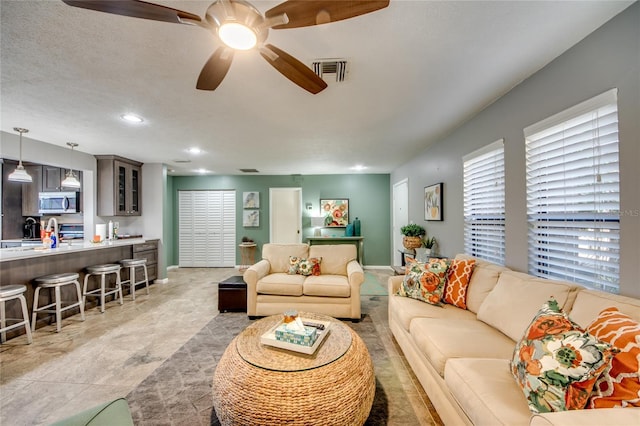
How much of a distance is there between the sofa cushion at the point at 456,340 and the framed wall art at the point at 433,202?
1924 mm

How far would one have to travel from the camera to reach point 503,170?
242cm

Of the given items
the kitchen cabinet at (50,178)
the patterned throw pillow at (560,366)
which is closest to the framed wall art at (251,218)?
the kitchen cabinet at (50,178)

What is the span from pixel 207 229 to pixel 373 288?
4.60 metres

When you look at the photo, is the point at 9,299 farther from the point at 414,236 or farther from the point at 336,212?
the point at 336,212

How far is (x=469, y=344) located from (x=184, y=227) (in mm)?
6935

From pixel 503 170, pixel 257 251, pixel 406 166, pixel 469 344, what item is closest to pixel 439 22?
pixel 503 170

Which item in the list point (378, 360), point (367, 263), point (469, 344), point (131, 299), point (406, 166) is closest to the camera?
point (469, 344)

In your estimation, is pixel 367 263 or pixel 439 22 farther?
pixel 367 263

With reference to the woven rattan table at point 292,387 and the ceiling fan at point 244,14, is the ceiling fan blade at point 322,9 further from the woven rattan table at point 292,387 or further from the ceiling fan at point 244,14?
the woven rattan table at point 292,387

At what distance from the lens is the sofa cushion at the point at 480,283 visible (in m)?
2.12

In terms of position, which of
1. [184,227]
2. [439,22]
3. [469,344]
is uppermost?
[439,22]

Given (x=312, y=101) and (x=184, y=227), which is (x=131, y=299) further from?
(x=312, y=101)

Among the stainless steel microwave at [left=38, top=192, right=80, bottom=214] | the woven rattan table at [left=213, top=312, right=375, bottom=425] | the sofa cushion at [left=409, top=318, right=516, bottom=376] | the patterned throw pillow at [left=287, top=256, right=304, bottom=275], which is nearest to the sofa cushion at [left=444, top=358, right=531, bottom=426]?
the sofa cushion at [left=409, top=318, right=516, bottom=376]

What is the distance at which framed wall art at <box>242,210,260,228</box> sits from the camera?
21.9 ft
